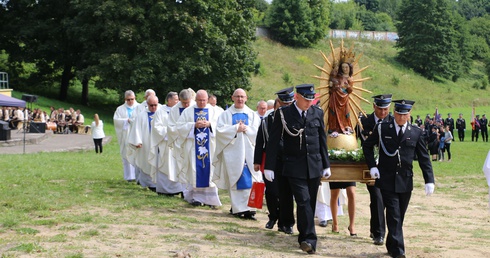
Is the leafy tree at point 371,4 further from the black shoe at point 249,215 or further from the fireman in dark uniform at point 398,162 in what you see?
the fireman in dark uniform at point 398,162

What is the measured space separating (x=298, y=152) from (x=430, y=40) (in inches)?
3455

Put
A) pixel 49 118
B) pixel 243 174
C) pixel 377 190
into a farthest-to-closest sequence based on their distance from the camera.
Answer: pixel 49 118, pixel 243 174, pixel 377 190

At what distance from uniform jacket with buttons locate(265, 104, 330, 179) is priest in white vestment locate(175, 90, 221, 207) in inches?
175

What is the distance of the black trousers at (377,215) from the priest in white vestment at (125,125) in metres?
8.53

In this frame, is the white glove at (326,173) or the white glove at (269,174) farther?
the white glove at (326,173)

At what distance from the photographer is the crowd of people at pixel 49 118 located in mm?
40500

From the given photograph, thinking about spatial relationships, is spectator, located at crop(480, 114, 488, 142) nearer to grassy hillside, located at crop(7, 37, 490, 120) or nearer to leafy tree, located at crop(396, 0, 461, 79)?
grassy hillside, located at crop(7, 37, 490, 120)

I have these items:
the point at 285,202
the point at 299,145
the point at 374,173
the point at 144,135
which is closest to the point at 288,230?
the point at 285,202

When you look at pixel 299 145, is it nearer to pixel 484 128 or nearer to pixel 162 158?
pixel 162 158

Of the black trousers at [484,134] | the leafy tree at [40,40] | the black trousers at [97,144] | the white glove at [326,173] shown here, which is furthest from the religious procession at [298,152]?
the leafy tree at [40,40]

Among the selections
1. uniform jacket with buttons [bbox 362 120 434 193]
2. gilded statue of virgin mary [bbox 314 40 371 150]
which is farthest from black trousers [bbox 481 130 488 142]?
uniform jacket with buttons [bbox 362 120 434 193]

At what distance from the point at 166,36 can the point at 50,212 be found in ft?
126

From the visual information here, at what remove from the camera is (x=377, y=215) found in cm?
1134

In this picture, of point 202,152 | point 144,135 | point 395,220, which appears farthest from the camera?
point 144,135
